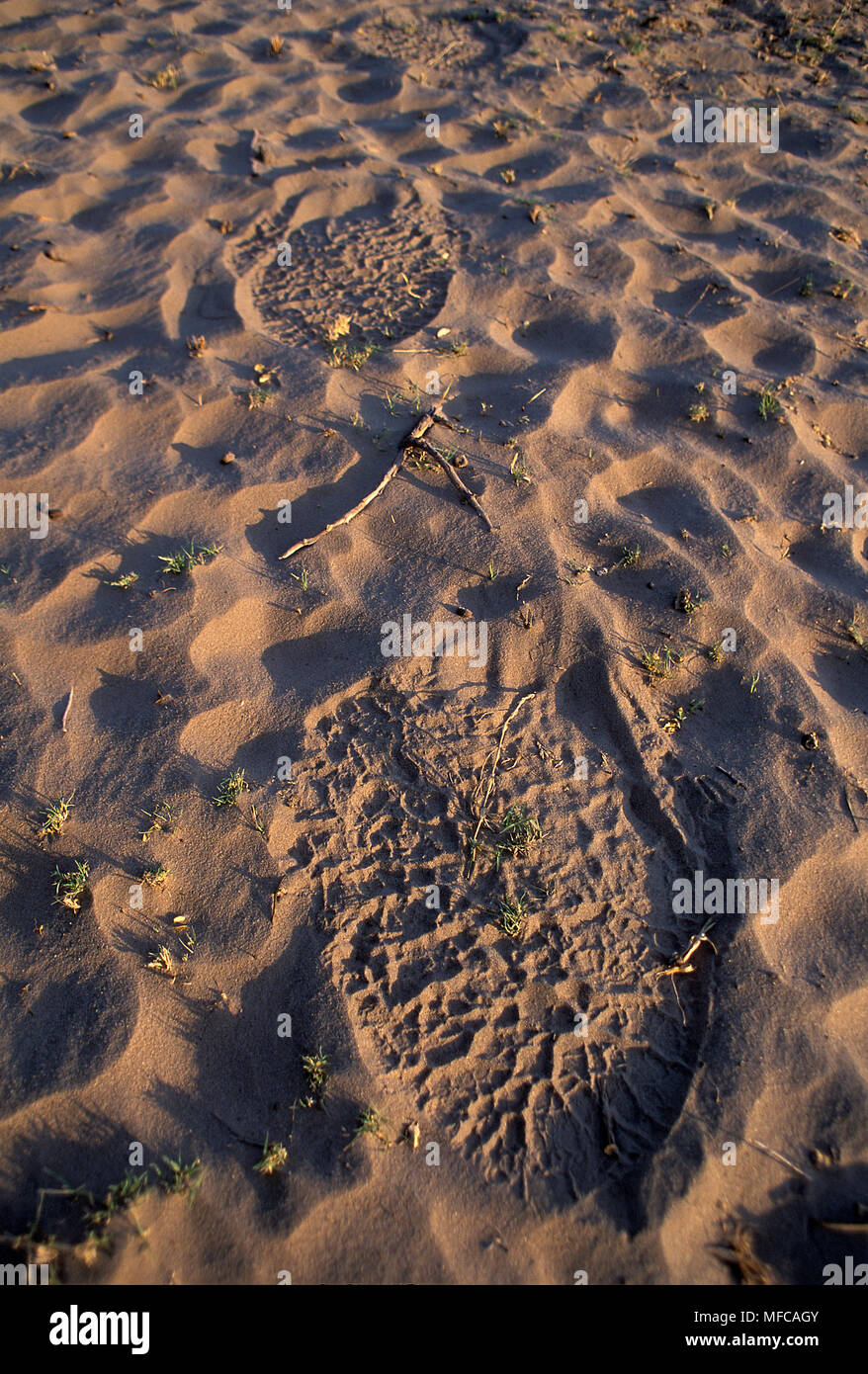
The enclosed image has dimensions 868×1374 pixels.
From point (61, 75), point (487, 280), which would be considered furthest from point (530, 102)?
point (61, 75)

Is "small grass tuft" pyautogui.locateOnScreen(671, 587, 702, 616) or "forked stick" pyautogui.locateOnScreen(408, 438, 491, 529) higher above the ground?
"forked stick" pyautogui.locateOnScreen(408, 438, 491, 529)

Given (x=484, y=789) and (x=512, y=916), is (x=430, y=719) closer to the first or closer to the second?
(x=484, y=789)

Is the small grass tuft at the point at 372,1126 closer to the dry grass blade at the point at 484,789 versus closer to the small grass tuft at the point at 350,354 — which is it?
the dry grass blade at the point at 484,789

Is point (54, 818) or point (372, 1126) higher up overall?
point (54, 818)

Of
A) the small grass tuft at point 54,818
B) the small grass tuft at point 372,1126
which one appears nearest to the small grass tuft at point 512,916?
the small grass tuft at point 372,1126

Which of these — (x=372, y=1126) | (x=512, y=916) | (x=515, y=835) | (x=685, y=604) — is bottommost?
(x=372, y=1126)

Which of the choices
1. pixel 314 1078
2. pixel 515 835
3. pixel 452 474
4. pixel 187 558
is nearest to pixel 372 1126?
pixel 314 1078

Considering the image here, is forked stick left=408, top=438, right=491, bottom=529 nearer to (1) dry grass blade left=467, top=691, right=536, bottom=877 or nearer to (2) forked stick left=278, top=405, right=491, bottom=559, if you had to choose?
(2) forked stick left=278, top=405, right=491, bottom=559

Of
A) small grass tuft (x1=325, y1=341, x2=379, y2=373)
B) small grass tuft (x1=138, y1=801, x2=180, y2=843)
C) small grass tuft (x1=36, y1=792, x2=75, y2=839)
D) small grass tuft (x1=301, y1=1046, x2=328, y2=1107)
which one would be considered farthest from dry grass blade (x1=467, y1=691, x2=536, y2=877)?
small grass tuft (x1=325, y1=341, x2=379, y2=373)
